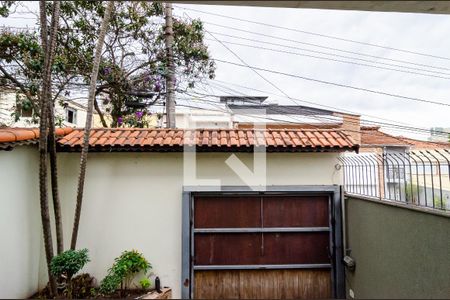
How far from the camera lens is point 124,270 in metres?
5.31

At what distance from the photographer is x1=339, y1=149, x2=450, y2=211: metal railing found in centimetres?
338

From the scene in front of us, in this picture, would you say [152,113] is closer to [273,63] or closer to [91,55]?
[91,55]

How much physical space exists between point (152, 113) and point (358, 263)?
8472mm

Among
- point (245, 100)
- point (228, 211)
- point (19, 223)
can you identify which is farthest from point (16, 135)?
point (245, 100)

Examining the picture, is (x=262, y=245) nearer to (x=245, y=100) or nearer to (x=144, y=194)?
(x=144, y=194)

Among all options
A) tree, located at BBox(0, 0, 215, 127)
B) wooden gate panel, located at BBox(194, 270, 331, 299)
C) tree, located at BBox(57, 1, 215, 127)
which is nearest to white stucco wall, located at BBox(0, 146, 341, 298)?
wooden gate panel, located at BBox(194, 270, 331, 299)

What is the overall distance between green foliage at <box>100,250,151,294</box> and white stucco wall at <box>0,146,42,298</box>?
1.27m

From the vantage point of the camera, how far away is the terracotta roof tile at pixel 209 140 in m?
5.63

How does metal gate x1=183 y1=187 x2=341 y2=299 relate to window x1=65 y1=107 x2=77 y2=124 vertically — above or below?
below

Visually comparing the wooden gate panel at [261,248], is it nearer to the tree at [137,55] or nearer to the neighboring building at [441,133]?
the neighboring building at [441,133]

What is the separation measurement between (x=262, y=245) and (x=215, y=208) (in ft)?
3.88

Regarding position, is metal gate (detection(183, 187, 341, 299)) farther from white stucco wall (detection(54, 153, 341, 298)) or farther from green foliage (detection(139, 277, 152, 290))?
green foliage (detection(139, 277, 152, 290))

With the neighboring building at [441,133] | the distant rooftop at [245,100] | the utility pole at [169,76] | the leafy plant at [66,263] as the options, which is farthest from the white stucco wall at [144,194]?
the distant rooftop at [245,100]

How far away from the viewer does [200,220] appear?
19.9 ft
